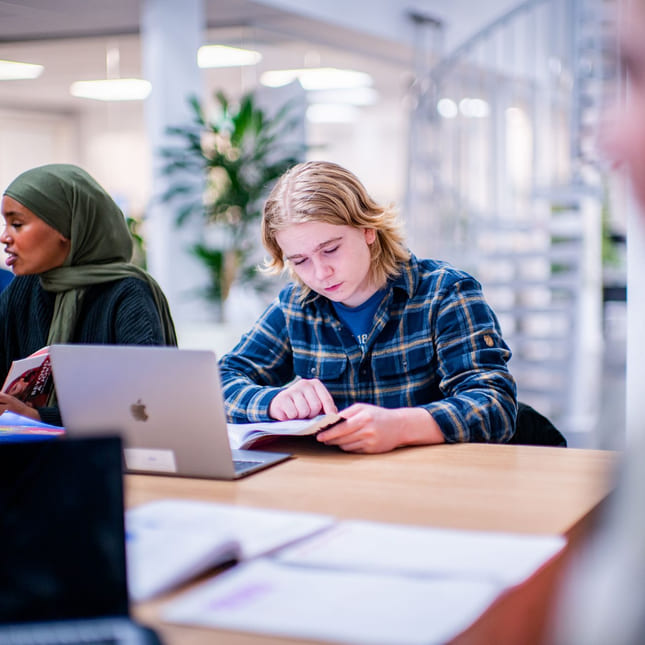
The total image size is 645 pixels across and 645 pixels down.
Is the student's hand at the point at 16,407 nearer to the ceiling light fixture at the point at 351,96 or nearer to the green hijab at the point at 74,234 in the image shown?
the green hijab at the point at 74,234

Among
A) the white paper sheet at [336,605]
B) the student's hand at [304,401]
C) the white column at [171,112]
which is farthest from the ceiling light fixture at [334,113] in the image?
the white paper sheet at [336,605]

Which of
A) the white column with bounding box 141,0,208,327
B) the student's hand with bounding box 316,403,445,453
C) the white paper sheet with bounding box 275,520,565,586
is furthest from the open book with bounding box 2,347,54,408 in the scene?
the white column with bounding box 141,0,208,327

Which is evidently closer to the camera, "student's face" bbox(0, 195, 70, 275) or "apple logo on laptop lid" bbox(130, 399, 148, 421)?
"apple logo on laptop lid" bbox(130, 399, 148, 421)

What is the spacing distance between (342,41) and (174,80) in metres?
2.12

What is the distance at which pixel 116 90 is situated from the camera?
18.0 ft

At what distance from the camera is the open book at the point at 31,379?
1.95 m

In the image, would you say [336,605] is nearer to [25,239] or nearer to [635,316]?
[635,316]

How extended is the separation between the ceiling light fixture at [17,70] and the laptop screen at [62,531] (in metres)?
3.81

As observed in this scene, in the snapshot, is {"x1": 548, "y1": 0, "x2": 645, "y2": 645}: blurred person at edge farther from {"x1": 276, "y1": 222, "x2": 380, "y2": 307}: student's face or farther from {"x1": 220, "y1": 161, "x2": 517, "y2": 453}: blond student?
{"x1": 276, "y1": 222, "x2": 380, "y2": 307}: student's face

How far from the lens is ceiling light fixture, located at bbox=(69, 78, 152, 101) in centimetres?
544

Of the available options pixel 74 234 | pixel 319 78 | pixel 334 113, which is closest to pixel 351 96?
pixel 334 113

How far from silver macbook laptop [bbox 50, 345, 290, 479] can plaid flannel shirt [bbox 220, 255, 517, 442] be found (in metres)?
0.36

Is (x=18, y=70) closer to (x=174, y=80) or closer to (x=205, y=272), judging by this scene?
(x=174, y=80)

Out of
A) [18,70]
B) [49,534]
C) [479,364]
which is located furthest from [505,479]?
[18,70]
